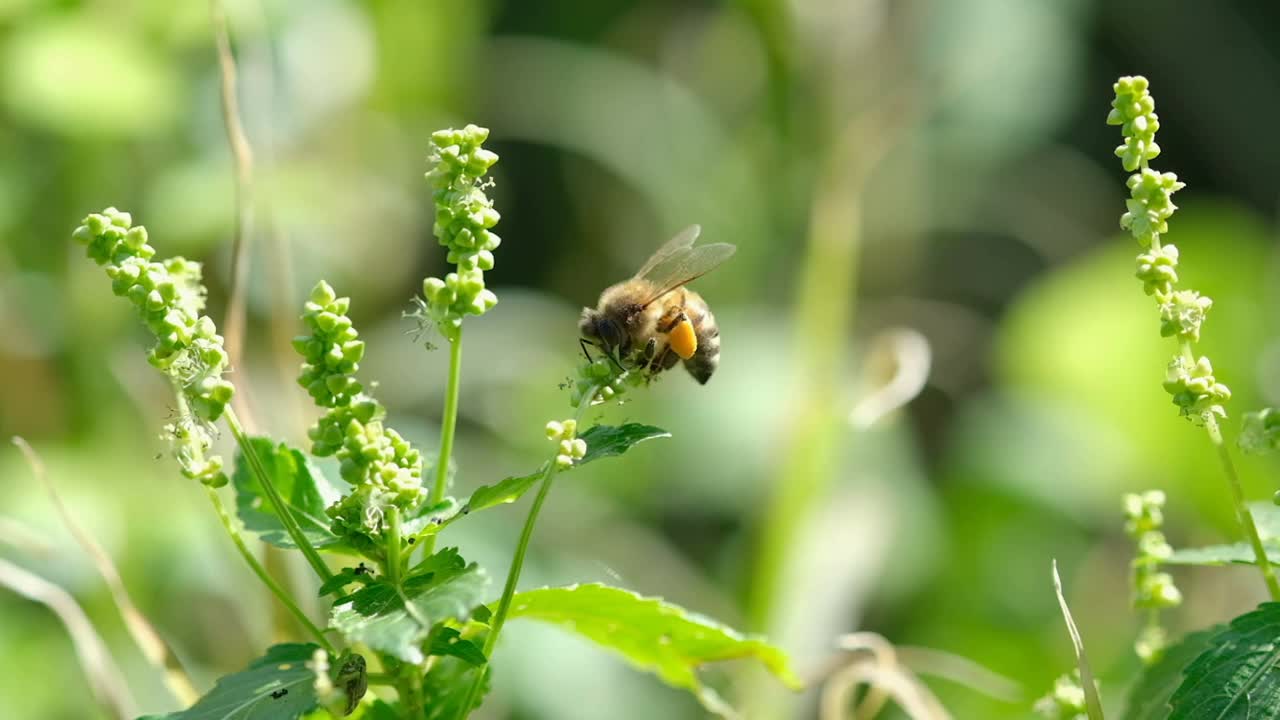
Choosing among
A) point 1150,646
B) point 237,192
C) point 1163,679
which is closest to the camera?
point 1163,679

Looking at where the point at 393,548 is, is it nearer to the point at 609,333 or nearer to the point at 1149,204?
the point at 1149,204

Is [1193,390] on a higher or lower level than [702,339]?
lower

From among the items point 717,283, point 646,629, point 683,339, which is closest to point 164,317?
point 646,629

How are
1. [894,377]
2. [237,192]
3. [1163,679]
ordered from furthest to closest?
[894,377] < [237,192] < [1163,679]

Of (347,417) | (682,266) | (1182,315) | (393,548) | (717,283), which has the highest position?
(717,283)

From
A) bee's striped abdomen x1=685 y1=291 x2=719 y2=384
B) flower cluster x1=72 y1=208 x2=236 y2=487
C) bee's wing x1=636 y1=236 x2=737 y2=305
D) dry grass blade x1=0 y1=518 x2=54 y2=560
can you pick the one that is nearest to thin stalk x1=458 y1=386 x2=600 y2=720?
flower cluster x1=72 y1=208 x2=236 y2=487

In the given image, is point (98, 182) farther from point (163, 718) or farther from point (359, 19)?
point (163, 718)

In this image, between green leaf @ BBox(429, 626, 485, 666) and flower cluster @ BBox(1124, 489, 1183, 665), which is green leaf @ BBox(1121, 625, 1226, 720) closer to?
flower cluster @ BBox(1124, 489, 1183, 665)
